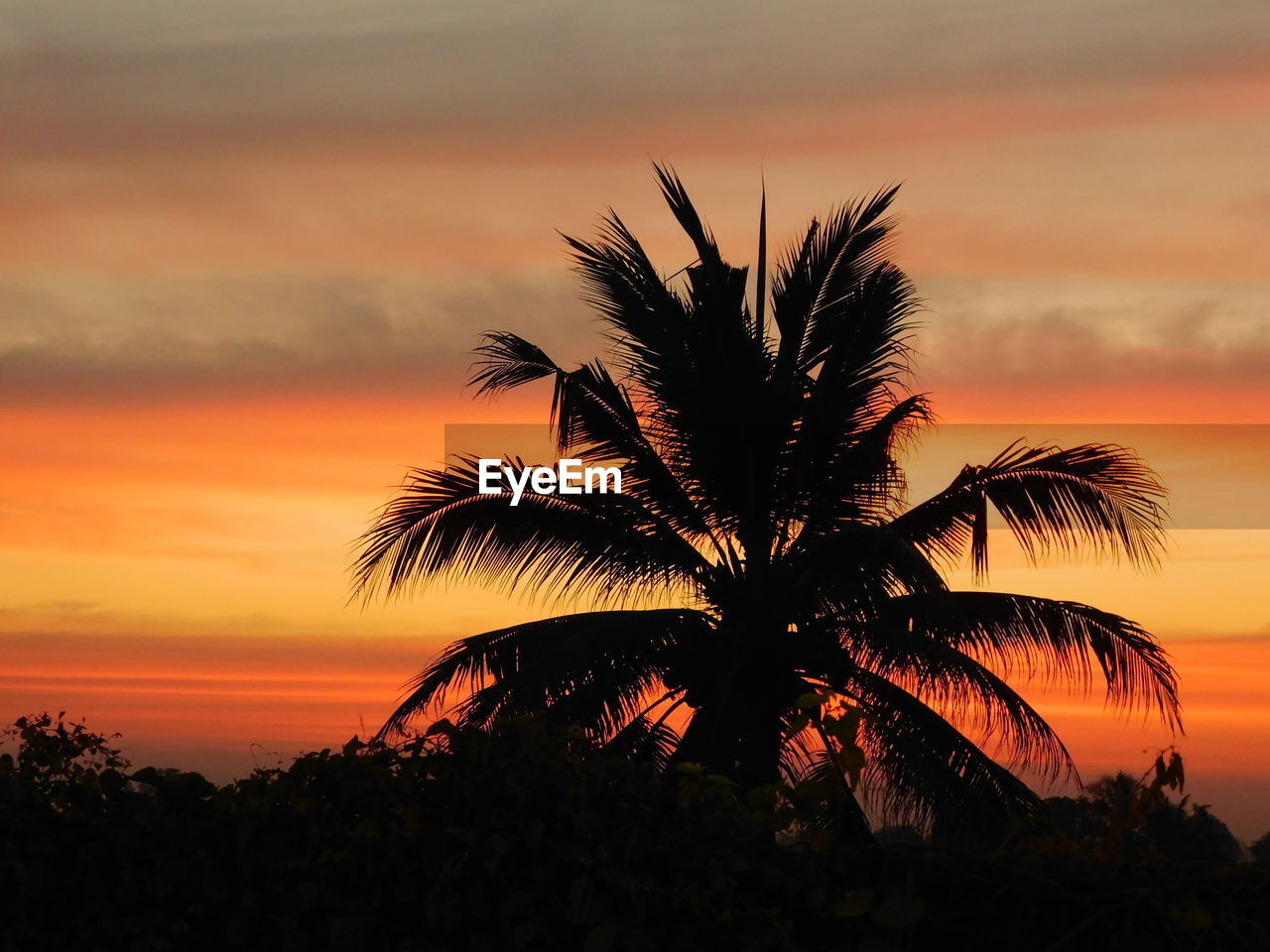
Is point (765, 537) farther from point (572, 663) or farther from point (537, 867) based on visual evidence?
point (537, 867)

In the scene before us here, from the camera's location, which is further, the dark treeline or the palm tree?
the palm tree

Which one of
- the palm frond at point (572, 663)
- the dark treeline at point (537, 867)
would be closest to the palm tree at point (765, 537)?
the palm frond at point (572, 663)

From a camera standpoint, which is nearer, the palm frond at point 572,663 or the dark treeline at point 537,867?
the dark treeline at point 537,867

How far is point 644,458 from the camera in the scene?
14.7 metres

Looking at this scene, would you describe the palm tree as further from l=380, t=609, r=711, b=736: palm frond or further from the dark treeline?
the dark treeline

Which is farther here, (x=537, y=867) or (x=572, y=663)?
(x=572, y=663)

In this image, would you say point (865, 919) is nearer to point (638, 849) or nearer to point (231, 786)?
point (638, 849)

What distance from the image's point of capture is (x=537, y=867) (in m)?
3.62

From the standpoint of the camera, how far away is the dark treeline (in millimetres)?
3350

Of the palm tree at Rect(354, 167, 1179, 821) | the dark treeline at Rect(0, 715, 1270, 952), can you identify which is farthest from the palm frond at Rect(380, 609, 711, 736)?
the dark treeline at Rect(0, 715, 1270, 952)

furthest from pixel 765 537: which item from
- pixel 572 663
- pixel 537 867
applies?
pixel 537 867

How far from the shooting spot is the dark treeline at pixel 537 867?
335 cm

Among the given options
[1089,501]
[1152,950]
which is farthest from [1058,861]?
[1089,501]

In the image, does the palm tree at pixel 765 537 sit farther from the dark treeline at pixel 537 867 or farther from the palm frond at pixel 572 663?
the dark treeline at pixel 537 867
